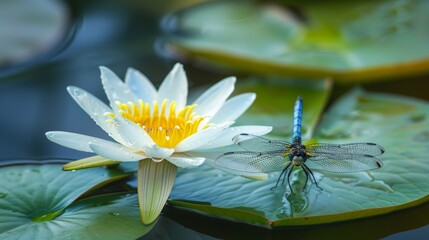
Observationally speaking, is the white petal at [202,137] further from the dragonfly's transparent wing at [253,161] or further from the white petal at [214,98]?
the white petal at [214,98]

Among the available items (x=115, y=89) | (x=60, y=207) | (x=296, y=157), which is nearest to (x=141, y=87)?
(x=115, y=89)

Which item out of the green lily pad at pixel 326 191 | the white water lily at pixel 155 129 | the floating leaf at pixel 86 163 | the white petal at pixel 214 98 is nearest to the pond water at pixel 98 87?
the green lily pad at pixel 326 191

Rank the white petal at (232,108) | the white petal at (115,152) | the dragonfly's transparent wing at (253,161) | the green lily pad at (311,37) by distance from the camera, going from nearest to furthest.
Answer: the white petal at (115,152)
the dragonfly's transparent wing at (253,161)
the white petal at (232,108)
the green lily pad at (311,37)

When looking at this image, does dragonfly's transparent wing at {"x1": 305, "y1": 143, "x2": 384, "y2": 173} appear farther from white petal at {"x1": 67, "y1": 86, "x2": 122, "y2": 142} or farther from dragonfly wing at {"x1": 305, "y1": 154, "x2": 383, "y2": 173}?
white petal at {"x1": 67, "y1": 86, "x2": 122, "y2": 142}

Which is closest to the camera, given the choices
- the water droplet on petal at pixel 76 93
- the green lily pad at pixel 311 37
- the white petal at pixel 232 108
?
the water droplet on petal at pixel 76 93

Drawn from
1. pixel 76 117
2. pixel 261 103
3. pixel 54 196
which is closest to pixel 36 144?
pixel 76 117

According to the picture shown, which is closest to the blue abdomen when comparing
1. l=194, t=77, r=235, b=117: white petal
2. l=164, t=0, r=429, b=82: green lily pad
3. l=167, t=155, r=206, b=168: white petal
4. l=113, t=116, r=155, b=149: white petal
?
l=194, t=77, r=235, b=117: white petal

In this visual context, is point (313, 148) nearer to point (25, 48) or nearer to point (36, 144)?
point (36, 144)

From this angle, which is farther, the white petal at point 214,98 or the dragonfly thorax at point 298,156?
the white petal at point 214,98
